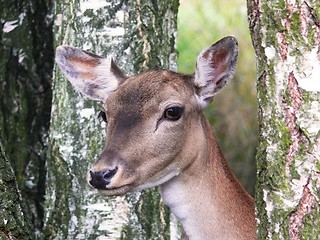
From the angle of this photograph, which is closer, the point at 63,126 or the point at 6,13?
the point at 63,126

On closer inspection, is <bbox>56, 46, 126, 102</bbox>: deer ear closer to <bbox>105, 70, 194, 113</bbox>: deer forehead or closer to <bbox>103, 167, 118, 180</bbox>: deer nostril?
<bbox>105, 70, 194, 113</bbox>: deer forehead

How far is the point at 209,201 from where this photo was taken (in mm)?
5520

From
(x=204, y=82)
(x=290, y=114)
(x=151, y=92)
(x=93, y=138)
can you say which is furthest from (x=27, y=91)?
(x=290, y=114)

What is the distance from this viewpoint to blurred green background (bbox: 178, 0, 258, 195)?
12.0 m

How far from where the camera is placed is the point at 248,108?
1210 centimetres

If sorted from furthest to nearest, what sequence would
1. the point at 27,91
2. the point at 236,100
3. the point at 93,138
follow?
the point at 236,100 → the point at 27,91 → the point at 93,138

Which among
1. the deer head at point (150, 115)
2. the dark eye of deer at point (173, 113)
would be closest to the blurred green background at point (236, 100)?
the deer head at point (150, 115)

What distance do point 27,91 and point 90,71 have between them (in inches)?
77.2

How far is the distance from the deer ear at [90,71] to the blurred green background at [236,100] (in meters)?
5.92

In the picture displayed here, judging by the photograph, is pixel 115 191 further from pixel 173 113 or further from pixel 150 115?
pixel 173 113

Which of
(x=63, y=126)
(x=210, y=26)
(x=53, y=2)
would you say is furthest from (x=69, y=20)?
(x=210, y=26)

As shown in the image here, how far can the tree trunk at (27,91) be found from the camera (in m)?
7.83

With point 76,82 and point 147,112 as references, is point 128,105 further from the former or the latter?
point 76,82

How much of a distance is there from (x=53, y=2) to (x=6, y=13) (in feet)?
1.18
